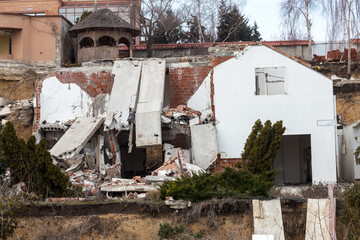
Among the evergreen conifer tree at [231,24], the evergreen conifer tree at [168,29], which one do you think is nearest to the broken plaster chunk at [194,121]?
the evergreen conifer tree at [168,29]

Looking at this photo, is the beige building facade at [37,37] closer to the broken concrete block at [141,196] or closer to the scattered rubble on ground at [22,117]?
the scattered rubble on ground at [22,117]

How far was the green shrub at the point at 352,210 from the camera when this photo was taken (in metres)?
12.0

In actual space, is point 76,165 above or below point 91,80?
below

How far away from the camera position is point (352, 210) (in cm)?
1233

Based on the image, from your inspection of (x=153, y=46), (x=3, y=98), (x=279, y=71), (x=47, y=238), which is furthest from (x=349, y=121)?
(x=47, y=238)

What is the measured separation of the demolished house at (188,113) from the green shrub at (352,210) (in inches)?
271

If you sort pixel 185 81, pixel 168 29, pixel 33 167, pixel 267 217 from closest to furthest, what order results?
pixel 267 217, pixel 33 167, pixel 185 81, pixel 168 29

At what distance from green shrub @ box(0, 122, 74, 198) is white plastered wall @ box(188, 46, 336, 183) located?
6389 mm

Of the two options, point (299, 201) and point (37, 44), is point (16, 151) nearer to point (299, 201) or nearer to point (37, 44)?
point (299, 201)

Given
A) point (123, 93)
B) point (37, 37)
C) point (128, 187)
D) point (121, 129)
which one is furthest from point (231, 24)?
point (128, 187)

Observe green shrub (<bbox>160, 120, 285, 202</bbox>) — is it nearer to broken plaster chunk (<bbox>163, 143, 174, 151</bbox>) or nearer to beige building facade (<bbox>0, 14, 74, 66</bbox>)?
broken plaster chunk (<bbox>163, 143, 174, 151</bbox>)

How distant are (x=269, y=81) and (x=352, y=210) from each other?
941 centimetres

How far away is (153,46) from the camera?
32.1 m

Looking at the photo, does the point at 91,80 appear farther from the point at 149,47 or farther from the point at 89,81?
the point at 149,47
